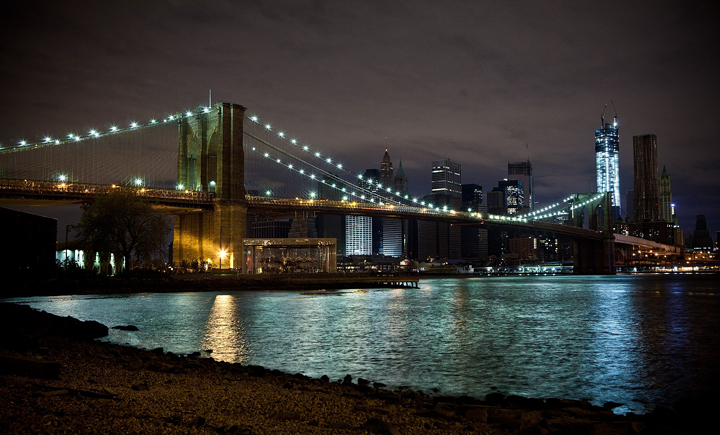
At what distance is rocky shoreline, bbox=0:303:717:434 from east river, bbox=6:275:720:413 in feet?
6.30

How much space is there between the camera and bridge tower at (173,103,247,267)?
5491cm

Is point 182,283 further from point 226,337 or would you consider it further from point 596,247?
point 596,247

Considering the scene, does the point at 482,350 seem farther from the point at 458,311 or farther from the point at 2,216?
the point at 2,216

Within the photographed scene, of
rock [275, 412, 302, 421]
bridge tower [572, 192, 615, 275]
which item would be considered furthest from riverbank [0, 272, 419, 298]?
bridge tower [572, 192, 615, 275]

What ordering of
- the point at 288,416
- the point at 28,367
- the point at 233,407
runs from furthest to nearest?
the point at 28,367
the point at 233,407
the point at 288,416

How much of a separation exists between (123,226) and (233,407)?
39.0 m

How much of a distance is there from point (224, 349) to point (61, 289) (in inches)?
1014

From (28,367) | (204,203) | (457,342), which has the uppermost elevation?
(204,203)

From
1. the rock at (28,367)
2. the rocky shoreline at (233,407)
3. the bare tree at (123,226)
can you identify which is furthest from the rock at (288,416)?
the bare tree at (123,226)

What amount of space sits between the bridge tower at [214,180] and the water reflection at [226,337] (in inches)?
1050

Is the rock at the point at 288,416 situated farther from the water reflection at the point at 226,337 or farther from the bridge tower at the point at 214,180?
the bridge tower at the point at 214,180

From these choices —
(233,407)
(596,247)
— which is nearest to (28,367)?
(233,407)

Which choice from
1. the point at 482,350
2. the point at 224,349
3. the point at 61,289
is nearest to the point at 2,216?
the point at 61,289

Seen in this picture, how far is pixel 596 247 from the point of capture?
106 metres
